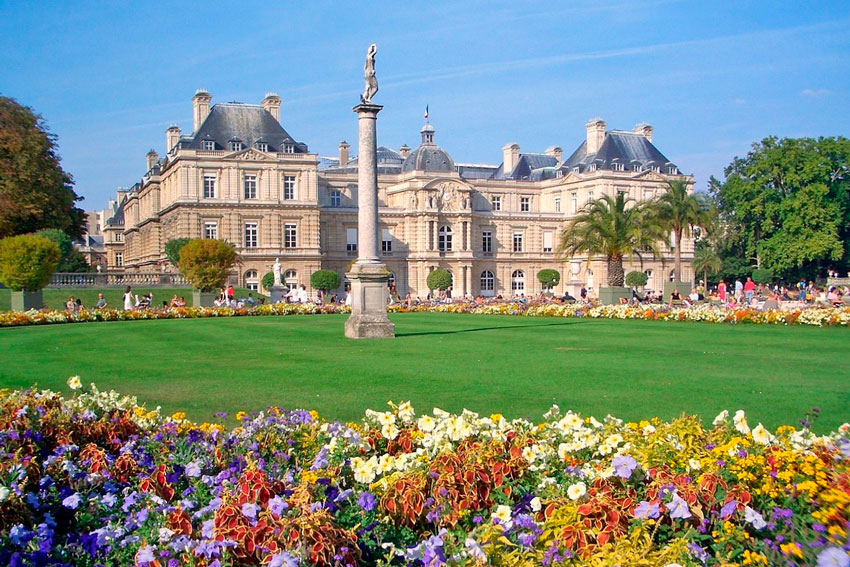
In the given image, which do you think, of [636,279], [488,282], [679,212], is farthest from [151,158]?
[679,212]

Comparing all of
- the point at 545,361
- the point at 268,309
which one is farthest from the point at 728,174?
the point at 545,361

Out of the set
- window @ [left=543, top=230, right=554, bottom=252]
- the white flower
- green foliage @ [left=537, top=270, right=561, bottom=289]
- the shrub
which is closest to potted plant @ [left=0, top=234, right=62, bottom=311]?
the white flower

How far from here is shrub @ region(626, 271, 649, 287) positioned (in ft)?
215

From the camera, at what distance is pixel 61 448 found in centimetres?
564

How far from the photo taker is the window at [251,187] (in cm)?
5941

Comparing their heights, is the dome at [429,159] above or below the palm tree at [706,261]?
above

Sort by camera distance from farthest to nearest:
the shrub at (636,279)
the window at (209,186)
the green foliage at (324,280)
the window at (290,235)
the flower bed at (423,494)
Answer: the shrub at (636,279) → the window at (290,235) → the green foliage at (324,280) → the window at (209,186) → the flower bed at (423,494)

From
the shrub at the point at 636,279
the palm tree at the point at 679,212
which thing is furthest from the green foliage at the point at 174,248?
the shrub at the point at 636,279

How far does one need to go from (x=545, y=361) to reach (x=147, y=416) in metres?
8.14

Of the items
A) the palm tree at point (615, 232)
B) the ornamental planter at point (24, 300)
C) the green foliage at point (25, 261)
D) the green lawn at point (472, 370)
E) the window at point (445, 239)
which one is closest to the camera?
the green lawn at point (472, 370)

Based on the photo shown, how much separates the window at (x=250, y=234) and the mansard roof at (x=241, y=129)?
19.3 ft

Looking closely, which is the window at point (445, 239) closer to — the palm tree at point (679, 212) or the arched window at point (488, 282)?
the arched window at point (488, 282)

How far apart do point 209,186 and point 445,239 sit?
21.6 m

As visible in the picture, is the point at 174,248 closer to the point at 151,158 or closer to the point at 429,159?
the point at 429,159
